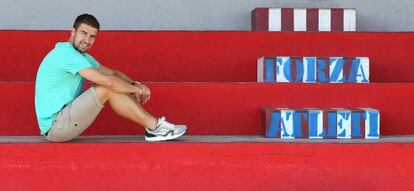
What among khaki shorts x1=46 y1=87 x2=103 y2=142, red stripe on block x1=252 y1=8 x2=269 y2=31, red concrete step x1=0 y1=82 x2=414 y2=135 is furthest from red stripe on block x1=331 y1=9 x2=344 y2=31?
khaki shorts x1=46 y1=87 x2=103 y2=142

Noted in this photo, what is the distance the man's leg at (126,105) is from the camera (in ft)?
10.3

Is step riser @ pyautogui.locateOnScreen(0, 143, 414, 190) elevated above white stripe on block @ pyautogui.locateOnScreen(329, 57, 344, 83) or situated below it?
below

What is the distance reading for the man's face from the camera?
10.3ft

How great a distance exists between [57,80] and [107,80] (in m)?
0.26

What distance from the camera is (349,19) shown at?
4500mm

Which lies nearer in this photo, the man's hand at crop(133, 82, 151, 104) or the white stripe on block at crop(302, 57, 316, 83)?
the man's hand at crop(133, 82, 151, 104)

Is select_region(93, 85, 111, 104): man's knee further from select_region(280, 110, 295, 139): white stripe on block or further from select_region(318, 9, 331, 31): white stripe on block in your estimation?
select_region(318, 9, 331, 31): white stripe on block

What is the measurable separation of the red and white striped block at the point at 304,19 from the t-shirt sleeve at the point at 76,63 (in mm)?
1631

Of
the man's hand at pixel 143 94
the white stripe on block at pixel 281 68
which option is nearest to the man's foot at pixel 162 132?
the man's hand at pixel 143 94

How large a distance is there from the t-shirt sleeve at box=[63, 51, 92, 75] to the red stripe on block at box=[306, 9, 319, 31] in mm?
1795

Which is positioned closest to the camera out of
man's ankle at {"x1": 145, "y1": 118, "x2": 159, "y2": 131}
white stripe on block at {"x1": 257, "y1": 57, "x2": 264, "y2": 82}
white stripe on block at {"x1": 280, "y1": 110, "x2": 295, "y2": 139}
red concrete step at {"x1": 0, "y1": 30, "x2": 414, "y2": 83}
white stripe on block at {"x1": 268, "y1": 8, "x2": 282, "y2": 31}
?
man's ankle at {"x1": 145, "y1": 118, "x2": 159, "y2": 131}

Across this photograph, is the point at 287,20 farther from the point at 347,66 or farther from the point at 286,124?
the point at 286,124

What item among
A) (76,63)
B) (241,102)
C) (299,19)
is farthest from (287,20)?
(76,63)

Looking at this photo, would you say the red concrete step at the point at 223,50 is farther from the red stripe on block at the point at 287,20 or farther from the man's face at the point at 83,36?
the man's face at the point at 83,36
